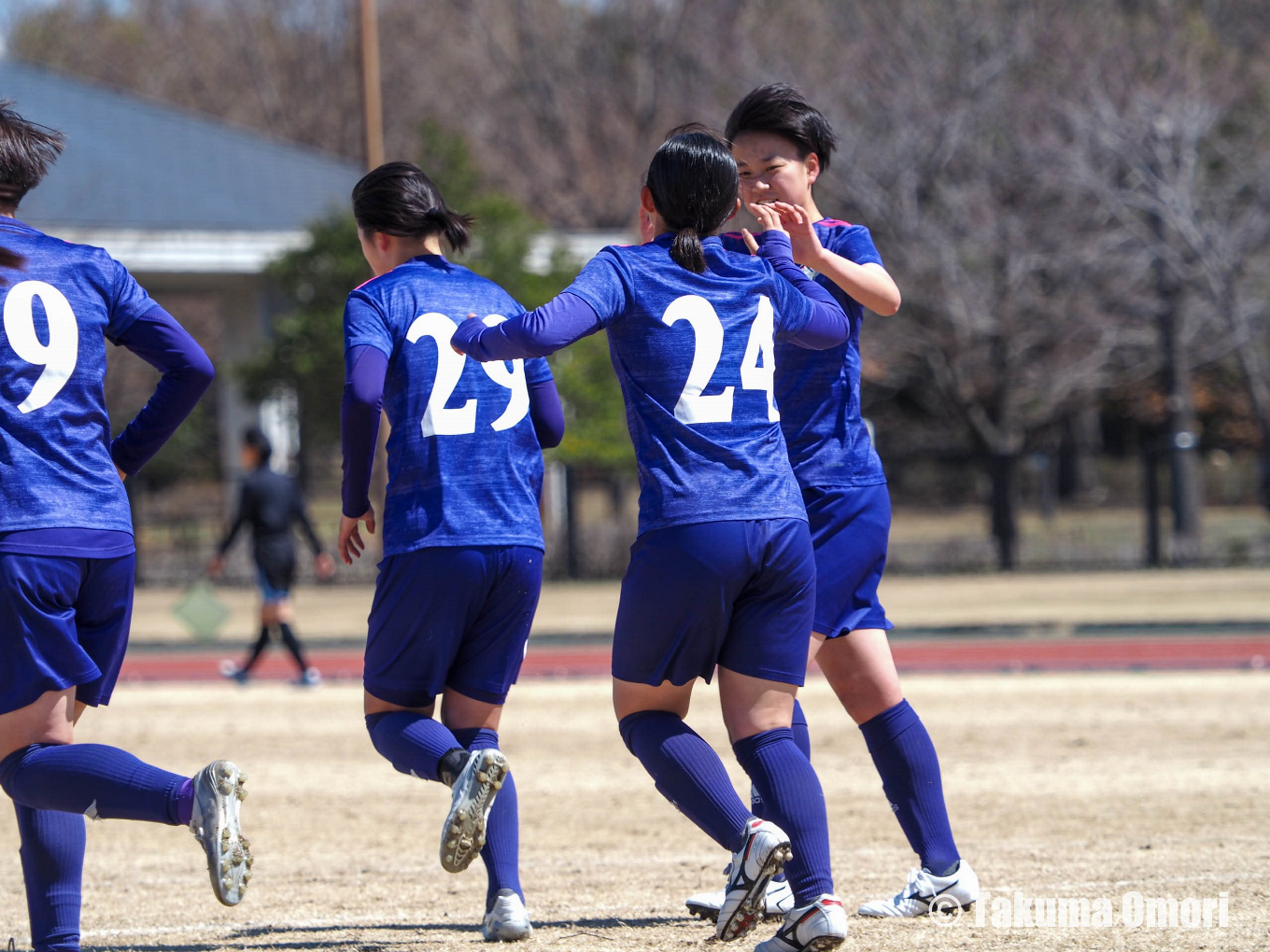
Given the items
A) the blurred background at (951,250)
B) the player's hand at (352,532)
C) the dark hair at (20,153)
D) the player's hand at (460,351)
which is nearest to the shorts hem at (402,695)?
the player's hand at (352,532)

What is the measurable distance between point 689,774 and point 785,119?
Result: 1857mm

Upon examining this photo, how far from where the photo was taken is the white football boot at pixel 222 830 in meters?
3.49

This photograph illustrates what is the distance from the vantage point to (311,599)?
20531 millimetres

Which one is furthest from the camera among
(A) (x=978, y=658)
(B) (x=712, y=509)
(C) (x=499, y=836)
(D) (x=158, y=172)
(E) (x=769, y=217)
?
(D) (x=158, y=172)

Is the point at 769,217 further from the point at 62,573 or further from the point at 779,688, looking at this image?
the point at 62,573

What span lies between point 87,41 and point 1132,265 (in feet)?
95.2

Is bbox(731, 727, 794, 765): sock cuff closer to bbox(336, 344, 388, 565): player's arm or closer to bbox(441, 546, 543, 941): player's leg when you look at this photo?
bbox(441, 546, 543, 941): player's leg

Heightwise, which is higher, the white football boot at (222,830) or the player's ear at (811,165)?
the player's ear at (811,165)

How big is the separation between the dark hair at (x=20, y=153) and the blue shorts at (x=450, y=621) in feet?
4.32

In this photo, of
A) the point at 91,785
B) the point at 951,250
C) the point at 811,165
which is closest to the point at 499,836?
the point at 91,785

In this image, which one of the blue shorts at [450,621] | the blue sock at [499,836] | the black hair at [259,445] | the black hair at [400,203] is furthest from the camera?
the black hair at [259,445]

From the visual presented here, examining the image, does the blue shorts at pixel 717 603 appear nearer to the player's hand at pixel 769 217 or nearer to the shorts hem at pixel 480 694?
the shorts hem at pixel 480 694

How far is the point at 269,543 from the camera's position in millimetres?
11992

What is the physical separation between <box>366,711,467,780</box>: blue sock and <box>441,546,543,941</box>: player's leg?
13 cm
